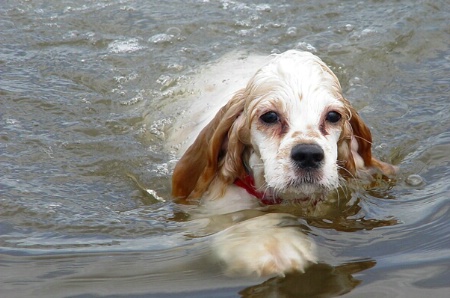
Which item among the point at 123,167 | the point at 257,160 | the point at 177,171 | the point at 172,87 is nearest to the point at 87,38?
the point at 172,87

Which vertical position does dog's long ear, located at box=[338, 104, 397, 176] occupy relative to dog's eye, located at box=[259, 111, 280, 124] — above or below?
below

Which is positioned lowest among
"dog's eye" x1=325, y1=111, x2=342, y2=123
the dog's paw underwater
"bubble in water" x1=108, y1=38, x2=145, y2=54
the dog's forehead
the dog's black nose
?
the dog's paw underwater

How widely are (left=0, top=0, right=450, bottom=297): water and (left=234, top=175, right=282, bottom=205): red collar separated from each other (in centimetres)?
27

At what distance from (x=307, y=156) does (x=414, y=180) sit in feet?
4.57

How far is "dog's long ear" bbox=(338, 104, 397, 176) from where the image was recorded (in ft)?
16.6

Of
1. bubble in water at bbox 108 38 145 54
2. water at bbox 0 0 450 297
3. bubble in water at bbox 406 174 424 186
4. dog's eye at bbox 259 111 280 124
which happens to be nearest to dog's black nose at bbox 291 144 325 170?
dog's eye at bbox 259 111 280 124

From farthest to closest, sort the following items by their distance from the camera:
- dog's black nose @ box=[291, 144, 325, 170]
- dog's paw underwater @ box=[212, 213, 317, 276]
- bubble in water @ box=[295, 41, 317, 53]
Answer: bubble in water @ box=[295, 41, 317, 53] < dog's black nose @ box=[291, 144, 325, 170] < dog's paw underwater @ box=[212, 213, 317, 276]

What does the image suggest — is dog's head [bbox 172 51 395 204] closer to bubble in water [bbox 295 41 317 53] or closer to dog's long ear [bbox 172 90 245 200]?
dog's long ear [bbox 172 90 245 200]

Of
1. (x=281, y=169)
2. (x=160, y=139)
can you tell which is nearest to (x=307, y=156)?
(x=281, y=169)

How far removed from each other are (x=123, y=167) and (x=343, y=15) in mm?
Answer: 3398

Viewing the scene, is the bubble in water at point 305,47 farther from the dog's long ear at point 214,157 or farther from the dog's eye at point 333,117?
the dog's eye at point 333,117

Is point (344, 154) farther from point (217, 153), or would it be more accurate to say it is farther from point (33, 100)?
point (33, 100)

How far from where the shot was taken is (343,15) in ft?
27.8

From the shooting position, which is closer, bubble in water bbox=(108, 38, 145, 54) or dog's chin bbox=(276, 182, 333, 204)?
dog's chin bbox=(276, 182, 333, 204)
